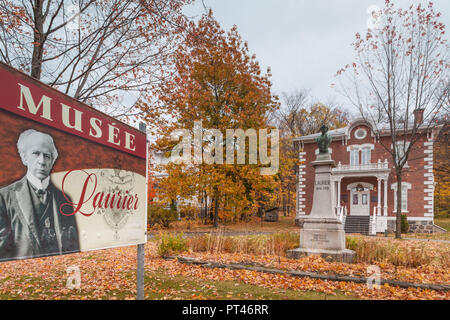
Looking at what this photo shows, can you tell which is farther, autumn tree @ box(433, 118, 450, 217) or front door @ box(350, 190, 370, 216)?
autumn tree @ box(433, 118, 450, 217)

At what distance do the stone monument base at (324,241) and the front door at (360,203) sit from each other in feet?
55.6

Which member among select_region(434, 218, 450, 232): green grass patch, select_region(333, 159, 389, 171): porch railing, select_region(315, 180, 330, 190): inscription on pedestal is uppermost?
select_region(333, 159, 389, 171): porch railing

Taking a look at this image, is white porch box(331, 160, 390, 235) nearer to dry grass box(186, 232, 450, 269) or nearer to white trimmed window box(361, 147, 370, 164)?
white trimmed window box(361, 147, 370, 164)

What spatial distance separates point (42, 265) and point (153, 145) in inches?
478

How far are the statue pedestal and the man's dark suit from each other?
Answer: 313 inches

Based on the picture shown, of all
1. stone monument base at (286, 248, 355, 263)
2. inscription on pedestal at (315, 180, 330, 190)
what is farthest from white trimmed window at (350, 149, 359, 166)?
stone monument base at (286, 248, 355, 263)

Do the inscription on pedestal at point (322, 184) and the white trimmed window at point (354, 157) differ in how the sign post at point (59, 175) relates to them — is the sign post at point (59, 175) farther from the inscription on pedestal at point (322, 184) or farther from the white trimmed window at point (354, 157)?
the white trimmed window at point (354, 157)

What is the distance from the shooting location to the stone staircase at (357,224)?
22.9 m

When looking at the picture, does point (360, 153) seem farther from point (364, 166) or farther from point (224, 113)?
point (224, 113)

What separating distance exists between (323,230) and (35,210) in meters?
8.86

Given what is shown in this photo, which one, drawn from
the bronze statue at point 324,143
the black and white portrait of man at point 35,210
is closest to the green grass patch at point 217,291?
the black and white portrait of man at point 35,210

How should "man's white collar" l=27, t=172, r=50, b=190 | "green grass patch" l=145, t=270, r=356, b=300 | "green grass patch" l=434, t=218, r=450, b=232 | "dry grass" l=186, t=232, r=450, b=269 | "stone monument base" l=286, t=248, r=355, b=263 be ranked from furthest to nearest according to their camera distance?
"green grass patch" l=434, t=218, r=450, b=232
"stone monument base" l=286, t=248, r=355, b=263
"dry grass" l=186, t=232, r=450, b=269
"green grass patch" l=145, t=270, r=356, b=300
"man's white collar" l=27, t=172, r=50, b=190

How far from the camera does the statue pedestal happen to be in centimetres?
924

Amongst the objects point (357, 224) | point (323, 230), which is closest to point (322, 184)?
point (323, 230)
